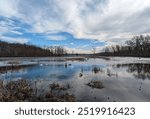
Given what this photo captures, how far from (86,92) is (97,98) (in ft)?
6.47

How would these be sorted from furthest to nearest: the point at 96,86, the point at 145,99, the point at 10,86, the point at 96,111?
the point at 96,86
the point at 10,86
the point at 145,99
the point at 96,111

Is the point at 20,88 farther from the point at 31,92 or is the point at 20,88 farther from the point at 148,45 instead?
the point at 148,45

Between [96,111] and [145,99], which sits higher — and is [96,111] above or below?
above

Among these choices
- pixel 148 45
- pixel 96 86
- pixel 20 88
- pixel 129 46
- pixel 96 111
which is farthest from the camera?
pixel 129 46

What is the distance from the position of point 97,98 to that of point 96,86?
3.85 meters

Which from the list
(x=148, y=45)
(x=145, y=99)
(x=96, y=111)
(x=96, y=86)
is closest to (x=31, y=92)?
(x=96, y=86)

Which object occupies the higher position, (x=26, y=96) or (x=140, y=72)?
(x=140, y=72)

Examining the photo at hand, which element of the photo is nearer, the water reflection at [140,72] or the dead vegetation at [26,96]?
the dead vegetation at [26,96]

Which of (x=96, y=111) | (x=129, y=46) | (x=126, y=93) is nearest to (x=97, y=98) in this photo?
(x=126, y=93)

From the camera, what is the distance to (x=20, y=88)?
48.8ft

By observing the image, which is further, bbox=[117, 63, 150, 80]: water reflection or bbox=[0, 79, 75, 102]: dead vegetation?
bbox=[117, 63, 150, 80]: water reflection

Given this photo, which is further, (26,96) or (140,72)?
(140,72)

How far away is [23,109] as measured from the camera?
820 centimetres

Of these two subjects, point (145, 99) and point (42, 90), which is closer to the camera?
point (145, 99)
